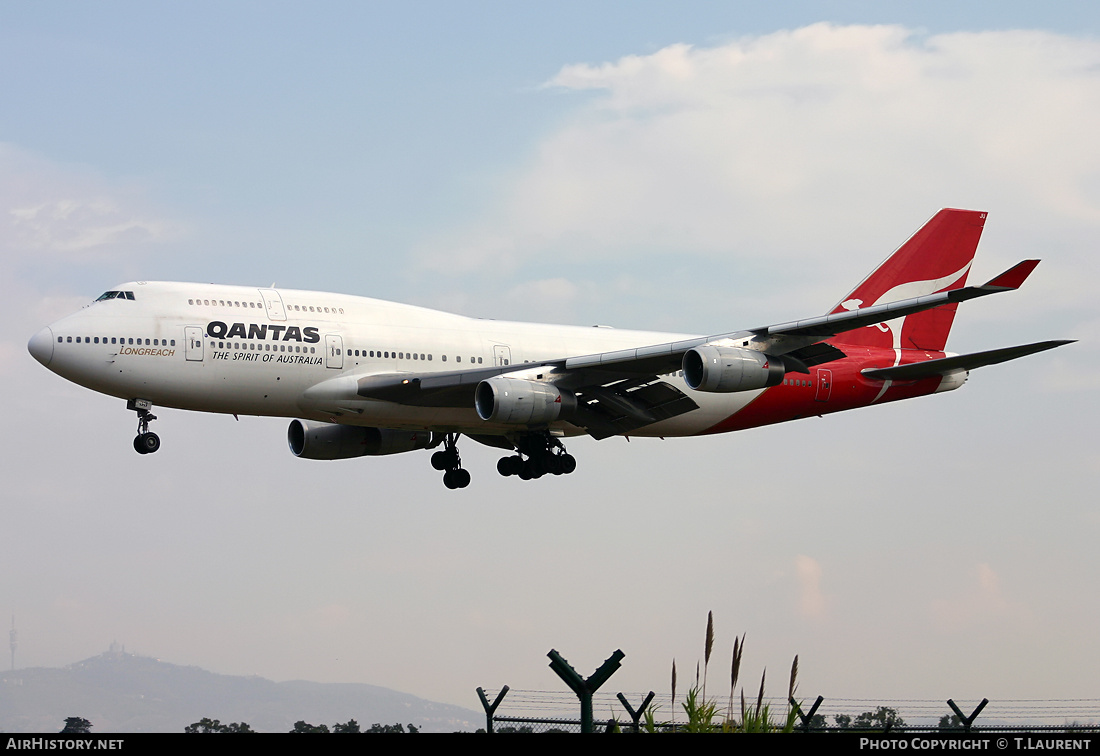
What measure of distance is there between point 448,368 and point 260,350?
226 inches

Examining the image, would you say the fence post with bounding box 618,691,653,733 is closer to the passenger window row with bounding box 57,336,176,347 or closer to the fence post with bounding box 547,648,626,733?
the fence post with bounding box 547,648,626,733

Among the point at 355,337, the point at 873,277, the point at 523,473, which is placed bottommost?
the point at 523,473

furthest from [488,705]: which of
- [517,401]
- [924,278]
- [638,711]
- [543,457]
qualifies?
[924,278]

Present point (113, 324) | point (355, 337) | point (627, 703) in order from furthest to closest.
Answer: point (355, 337), point (113, 324), point (627, 703)

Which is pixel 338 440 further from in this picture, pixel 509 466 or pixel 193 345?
pixel 193 345

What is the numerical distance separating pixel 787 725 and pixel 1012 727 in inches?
166

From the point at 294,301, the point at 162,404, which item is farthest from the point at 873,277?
the point at 162,404

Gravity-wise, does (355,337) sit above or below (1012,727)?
above

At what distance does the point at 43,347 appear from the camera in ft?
110

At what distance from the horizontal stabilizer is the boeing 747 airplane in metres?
0.07

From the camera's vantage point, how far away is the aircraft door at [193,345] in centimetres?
3397

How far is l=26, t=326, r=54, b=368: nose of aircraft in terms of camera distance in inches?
1318
